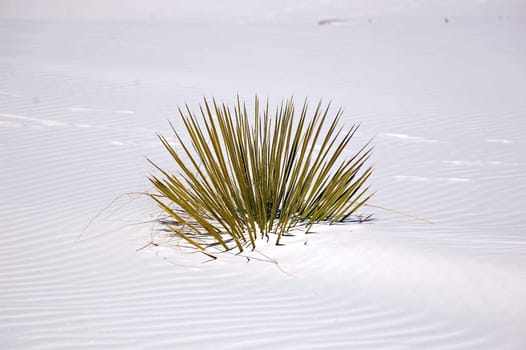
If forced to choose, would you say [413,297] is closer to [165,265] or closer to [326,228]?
[326,228]

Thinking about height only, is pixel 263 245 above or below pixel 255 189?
below

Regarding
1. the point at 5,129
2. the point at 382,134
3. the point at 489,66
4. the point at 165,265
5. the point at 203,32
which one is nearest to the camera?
the point at 165,265

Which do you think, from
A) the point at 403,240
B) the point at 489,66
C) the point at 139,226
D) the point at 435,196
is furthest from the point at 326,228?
the point at 489,66

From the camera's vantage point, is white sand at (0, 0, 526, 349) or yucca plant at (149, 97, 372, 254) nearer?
white sand at (0, 0, 526, 349)

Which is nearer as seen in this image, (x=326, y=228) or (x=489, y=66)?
(x=326, y=228)

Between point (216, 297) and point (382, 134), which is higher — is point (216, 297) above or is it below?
below

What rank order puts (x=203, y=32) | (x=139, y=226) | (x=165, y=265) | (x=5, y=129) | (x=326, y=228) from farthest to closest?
(x=203, y=32) < (x=5, y=129) < (x=139, y=226) < (x=326, y=228) < (x=165, y=265)

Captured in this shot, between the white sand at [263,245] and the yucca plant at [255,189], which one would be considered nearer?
the white sand at [263,245]

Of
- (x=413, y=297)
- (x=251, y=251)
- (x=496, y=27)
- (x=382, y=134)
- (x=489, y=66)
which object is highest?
(x=496, y=27)
